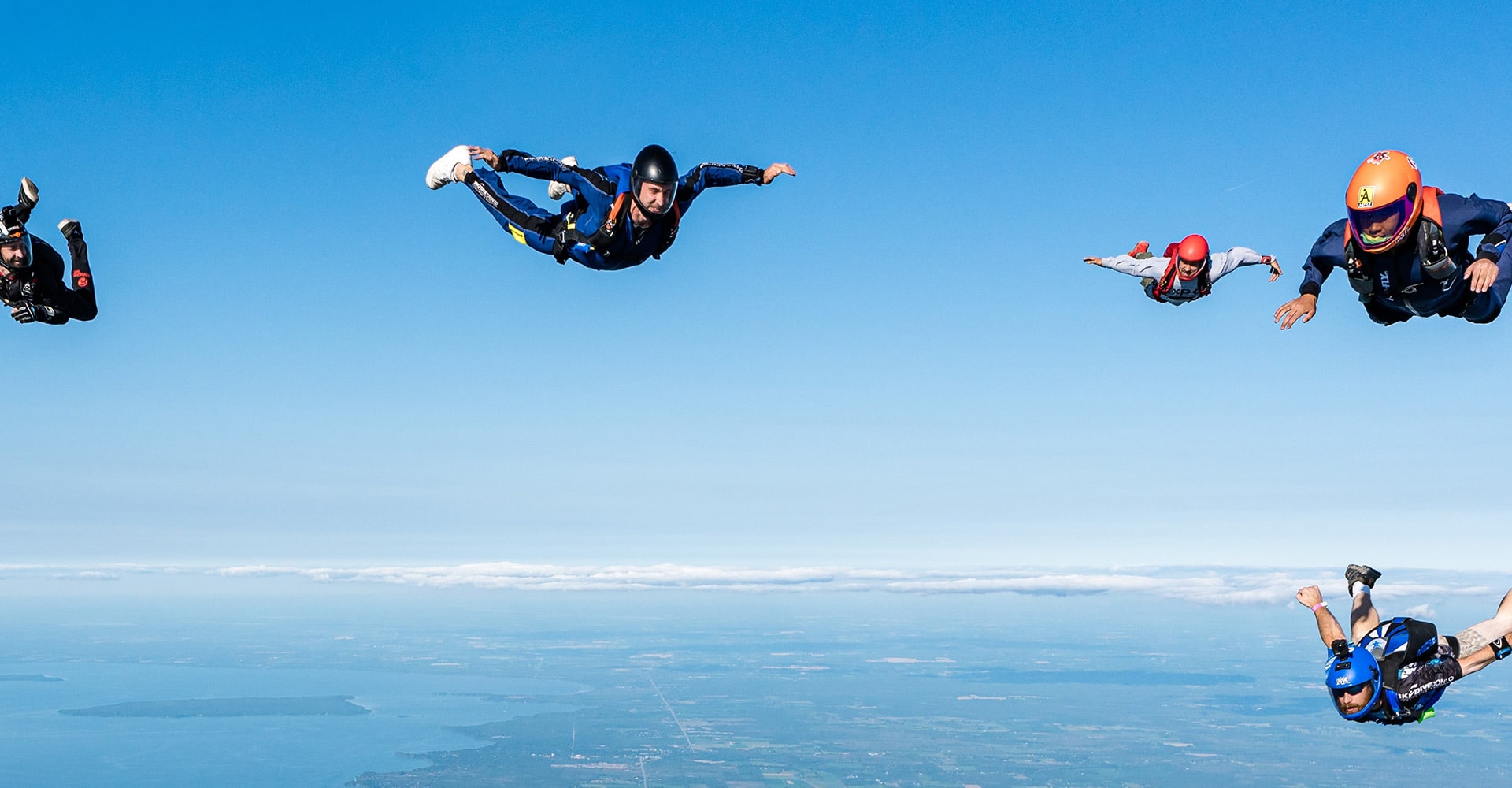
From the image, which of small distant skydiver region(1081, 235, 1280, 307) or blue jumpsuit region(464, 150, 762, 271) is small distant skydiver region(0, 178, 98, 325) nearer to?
blue jumpsuit region(464, 150, 762, 271)

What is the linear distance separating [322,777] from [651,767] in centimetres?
5185

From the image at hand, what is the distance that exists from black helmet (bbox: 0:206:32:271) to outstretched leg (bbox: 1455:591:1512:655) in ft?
54.0

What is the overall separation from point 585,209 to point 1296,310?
7693mm

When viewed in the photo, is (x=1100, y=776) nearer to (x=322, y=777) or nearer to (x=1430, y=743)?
(x=1430, y=743)

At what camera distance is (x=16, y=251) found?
12602 mm

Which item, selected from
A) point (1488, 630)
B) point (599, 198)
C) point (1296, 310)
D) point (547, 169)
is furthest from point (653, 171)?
point (1488, 630)

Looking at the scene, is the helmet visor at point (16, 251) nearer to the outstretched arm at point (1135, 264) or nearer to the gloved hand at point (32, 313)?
the gloved hand at point (32, 313)

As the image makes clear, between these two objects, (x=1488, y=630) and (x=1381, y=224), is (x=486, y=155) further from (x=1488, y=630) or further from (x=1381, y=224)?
(x=1488, y=630)

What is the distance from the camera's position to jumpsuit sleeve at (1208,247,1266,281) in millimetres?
15469

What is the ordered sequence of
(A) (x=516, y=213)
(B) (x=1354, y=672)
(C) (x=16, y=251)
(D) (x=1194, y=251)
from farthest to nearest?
(D) (x=1194, y=251), (C) (x=16, y=251), (A) (x=516, y=213), (B) (x=1354, y=672)

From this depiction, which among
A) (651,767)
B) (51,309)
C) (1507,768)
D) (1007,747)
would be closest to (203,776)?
(651,767)

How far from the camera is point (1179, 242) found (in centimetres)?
1551


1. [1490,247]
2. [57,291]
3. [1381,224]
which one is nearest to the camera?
[1490,247]

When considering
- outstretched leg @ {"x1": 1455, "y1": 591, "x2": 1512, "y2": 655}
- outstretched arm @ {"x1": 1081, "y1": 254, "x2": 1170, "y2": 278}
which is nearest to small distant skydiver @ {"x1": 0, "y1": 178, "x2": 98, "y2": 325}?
outstretched arm @ {"x1": 1081, "y1": 254, "x2": 1170, "y2": 278}
